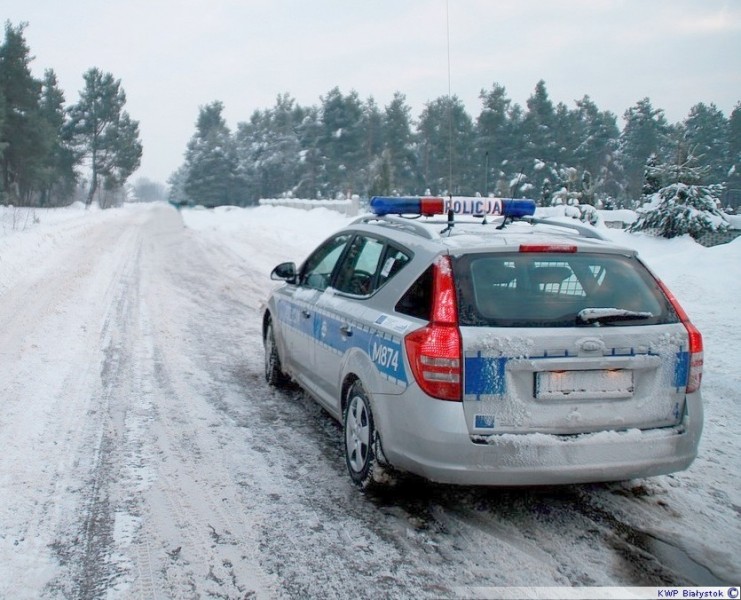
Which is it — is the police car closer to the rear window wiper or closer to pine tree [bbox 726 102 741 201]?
the rear window wiper

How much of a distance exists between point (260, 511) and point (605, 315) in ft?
7.09

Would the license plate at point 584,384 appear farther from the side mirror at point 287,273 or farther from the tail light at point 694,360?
the side mirror at point 287,273

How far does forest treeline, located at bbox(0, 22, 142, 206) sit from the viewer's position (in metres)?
50.4

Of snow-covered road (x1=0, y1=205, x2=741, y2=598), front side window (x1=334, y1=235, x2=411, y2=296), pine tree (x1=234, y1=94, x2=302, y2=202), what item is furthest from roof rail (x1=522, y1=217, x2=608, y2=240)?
pine tree (x1=234, y1=94, x2=302, y2=202)

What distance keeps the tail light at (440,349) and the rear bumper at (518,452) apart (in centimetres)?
8

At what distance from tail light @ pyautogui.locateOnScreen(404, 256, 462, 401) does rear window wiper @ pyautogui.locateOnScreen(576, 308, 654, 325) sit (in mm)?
662

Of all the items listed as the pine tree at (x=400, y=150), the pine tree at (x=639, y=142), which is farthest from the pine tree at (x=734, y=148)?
the pine tree at (x=400, y=150)

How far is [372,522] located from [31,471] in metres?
2.20

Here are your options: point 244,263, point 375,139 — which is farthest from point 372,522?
point 375,139

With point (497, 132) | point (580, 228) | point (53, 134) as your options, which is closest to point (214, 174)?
point (53, 134)

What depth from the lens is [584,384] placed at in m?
3.54

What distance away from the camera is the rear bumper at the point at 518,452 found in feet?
11.4

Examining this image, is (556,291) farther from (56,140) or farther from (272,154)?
(272,154)

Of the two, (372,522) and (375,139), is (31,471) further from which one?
(375,139)
